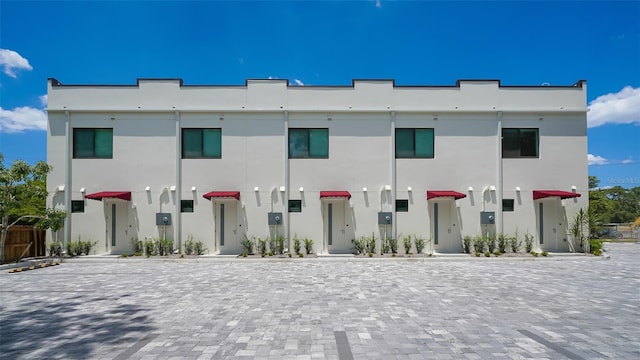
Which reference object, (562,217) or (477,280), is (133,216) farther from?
(562,217)

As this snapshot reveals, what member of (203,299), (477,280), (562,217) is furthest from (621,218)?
(203,299)

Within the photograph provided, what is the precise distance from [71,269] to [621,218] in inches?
3303

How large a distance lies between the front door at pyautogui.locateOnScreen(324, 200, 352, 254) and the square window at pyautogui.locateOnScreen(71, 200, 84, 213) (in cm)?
1231

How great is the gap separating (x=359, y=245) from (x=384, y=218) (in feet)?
6.00

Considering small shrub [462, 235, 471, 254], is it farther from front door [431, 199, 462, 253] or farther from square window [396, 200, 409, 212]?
square window [396, 200, 409, 212]

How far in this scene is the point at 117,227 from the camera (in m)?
16.0

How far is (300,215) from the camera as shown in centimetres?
1605

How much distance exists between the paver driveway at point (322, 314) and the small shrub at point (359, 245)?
3640mm

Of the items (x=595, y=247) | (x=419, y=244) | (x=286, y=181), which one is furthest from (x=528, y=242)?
(x=286, y=181)

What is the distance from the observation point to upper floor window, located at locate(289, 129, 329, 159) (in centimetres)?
1644

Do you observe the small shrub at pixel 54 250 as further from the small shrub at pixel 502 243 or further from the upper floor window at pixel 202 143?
the small shrub at pixel 502 243

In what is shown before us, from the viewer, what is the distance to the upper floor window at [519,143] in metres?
16.6

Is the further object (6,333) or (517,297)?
(517,297)

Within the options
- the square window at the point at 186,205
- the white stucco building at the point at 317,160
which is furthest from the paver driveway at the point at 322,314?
the square window at the point at 186,205
